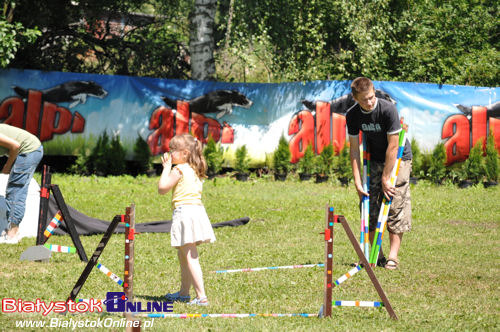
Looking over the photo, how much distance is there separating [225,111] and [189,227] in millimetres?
12731

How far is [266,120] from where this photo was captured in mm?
17906

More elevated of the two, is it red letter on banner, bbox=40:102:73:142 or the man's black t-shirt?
the man's black t-shirt

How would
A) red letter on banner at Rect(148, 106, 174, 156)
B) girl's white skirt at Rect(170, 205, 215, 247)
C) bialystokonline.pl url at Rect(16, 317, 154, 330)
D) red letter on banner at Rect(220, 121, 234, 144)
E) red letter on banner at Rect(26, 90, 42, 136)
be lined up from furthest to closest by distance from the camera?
1. red letter on banner at Rect(220, 121, 234, 144)
2. red letter on banner at Rect(148, 106, 174, 156)
3. red letter on banner at Rect(26, 90, 42, 136)
4. girl's white skirt at Rect(170, 205, 215, 247)
5. bialystokonline.pl url at Rect(16, 317, 154, 330)

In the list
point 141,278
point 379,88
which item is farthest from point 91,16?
point 141,278

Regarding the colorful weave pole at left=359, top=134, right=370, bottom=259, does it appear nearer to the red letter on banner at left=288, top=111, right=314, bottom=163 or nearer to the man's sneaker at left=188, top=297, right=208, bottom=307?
the man's sneaker at left=188, top=297, right=208, bottom=307

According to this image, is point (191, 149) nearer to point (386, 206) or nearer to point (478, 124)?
point (386, 206)

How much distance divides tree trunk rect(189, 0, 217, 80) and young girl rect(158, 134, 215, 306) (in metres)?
12.1

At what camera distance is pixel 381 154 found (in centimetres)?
722

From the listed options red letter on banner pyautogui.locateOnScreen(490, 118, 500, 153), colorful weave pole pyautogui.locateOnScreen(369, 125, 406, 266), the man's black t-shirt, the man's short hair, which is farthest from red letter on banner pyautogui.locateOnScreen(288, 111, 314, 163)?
the man's short hair

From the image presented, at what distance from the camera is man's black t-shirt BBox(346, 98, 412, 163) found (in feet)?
22.6

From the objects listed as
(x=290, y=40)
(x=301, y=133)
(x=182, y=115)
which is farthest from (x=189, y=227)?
(x=290, y=40)

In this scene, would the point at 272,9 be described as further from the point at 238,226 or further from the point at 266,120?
the point at 238,226

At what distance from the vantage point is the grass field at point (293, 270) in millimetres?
5277

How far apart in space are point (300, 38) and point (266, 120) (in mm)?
2486
